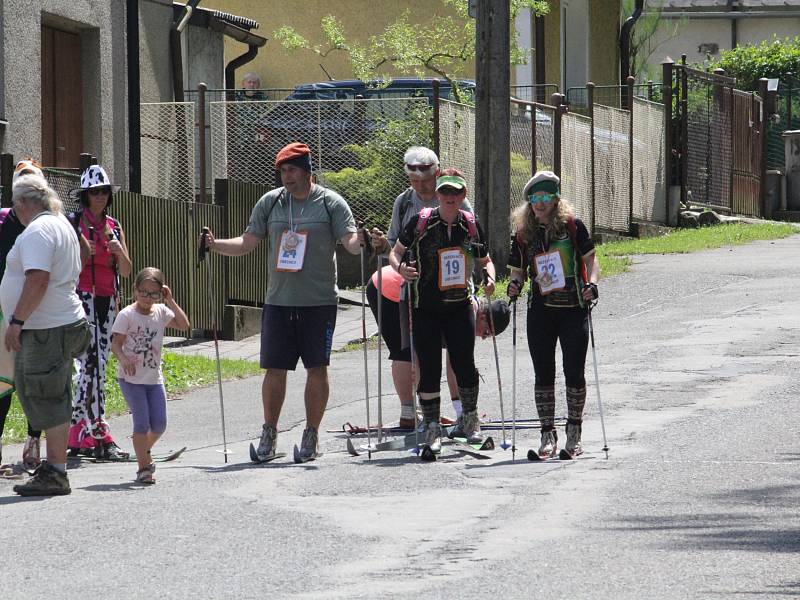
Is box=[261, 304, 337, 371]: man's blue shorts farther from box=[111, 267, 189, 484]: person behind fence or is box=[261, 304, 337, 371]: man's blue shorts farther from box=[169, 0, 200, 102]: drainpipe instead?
box=[169, 0, 200, 102]: drainpipe

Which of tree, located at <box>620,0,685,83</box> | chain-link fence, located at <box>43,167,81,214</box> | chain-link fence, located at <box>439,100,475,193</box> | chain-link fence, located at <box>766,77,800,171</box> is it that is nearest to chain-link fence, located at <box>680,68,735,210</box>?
chain-link fence, located at <box>766,77,800,171</box>

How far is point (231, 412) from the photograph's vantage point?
12.4m

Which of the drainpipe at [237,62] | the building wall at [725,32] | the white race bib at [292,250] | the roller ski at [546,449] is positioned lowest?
the roller ski at [546,449]

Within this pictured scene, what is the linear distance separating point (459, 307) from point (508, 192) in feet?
29.6

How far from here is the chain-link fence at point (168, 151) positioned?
21.5 metres

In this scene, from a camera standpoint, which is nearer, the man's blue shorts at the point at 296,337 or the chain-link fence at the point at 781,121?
the man's blue shorts at the point at 296,337

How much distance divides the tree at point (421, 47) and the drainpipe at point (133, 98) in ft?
20.2

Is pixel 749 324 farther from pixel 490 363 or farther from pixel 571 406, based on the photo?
pixel 571 406

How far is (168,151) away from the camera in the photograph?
2161 centimetres

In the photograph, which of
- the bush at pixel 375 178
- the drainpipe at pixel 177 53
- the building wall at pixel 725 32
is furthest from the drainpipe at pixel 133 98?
the building wall at pixel 725 32

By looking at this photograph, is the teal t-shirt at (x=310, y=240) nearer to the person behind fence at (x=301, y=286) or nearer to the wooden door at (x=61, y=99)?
the person behind fence at (x=301, y=286)

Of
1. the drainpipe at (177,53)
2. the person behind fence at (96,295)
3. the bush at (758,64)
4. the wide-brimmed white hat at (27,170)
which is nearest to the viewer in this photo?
the wide-brimmed white hat at (27,170)

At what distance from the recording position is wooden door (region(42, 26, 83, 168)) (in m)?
19.0

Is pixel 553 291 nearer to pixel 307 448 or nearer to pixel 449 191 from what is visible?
pixel 449 191
